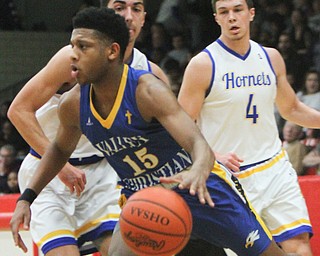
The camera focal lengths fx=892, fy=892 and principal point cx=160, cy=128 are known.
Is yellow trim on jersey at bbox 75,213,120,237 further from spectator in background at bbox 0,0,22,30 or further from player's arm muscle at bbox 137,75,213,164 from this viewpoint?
spectator in background at bbox 0,0,22,30

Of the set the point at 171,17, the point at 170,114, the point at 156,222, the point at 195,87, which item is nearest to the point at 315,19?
the point at 171,17

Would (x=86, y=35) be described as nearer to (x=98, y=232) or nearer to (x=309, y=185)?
(x=98, y=232)

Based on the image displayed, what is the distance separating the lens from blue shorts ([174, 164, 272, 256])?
4.12 meters

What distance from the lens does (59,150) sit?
4.41 m

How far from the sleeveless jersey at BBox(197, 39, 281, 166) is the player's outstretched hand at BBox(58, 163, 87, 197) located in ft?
2.99

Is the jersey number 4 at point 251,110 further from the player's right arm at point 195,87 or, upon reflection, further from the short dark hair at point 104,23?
the short dark hair at point 104,23

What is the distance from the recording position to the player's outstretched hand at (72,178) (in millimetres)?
4555

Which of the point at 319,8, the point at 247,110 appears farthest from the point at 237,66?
the point at 319,8

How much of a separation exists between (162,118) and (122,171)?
515 millimetres

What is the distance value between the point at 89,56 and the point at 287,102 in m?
1.76

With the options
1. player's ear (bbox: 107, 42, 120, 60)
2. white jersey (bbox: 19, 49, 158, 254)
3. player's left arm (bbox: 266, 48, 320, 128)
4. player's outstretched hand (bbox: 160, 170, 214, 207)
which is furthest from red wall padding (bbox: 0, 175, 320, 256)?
player's outstretched hand (bbox: 160, 170, 214, 207)

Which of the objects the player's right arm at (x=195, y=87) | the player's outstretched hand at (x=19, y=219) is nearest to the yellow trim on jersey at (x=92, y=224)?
the player's outstretched hand at (x=19, y=219)

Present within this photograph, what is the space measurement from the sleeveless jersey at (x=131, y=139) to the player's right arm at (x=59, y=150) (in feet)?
0.33

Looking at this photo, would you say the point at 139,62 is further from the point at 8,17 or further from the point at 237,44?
the point at 8,17
